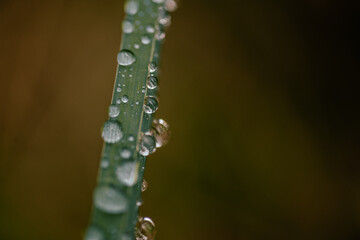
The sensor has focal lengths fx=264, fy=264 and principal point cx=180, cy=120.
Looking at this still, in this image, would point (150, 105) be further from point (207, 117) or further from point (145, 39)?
point (207, 117)

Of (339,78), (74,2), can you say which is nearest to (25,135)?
(74,2)

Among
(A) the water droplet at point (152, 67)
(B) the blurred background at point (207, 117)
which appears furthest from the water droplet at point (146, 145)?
(B) the blurred background at point (207, 117)

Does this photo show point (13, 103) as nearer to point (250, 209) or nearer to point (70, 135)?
point (70, 135)

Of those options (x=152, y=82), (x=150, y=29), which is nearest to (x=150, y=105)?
(x=152, y=82)

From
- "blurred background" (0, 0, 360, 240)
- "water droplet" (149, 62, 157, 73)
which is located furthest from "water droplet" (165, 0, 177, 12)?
"blurred background" (0, 0, 360, 240)

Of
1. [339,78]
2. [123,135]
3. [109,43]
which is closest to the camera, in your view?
[123,135]

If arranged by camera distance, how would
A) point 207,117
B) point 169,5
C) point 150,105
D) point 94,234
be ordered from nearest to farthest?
1. point 94,234
2. point 150,105
3. point 169,5
4. point 207,117

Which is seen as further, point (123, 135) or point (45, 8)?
point (45, 8)
